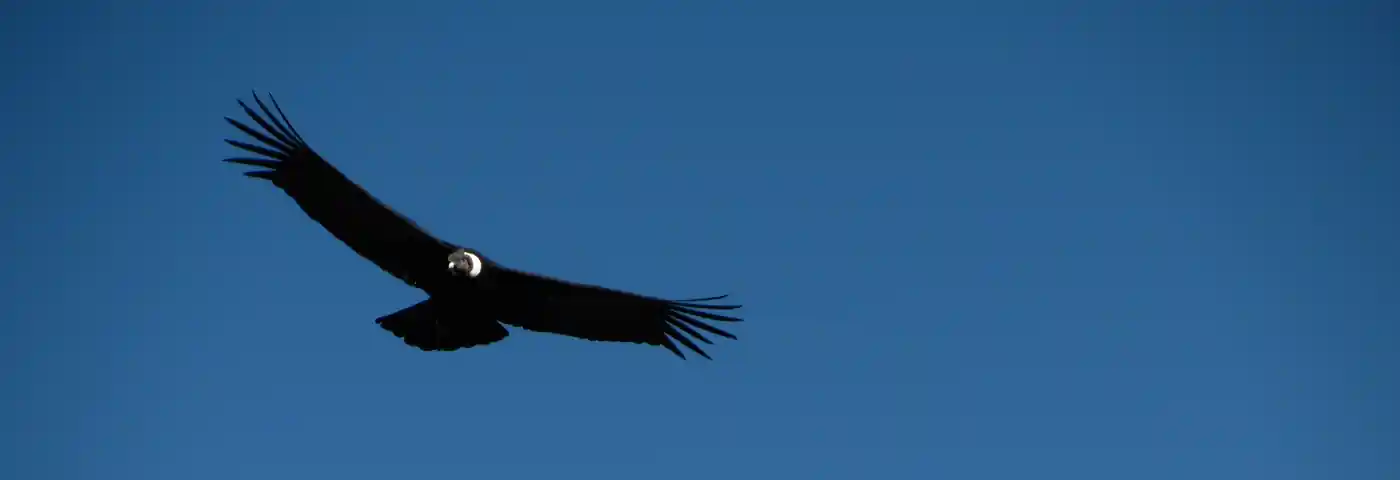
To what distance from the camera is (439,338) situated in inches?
1037

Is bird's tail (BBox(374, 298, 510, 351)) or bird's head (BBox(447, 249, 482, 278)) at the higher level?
bird's head (BBox(447, 249, 482, 278))

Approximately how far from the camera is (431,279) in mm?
26562

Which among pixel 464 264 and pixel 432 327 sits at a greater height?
pixel 464 264

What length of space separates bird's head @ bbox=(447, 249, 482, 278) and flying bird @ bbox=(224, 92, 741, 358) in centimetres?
2

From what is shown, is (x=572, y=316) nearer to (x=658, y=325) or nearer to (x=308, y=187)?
(x=658, y=325)

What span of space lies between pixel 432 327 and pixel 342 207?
2.03 metres

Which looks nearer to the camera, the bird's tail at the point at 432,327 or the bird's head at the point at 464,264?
the bird's head at the point at 464,264

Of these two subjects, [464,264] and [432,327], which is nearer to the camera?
[464,264]

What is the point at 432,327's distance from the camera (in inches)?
1038

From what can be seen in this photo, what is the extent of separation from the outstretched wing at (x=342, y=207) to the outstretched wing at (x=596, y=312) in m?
1.10

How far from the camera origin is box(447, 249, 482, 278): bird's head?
25598 millimetres

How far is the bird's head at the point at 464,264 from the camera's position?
25598mm

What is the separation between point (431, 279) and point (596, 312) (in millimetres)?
2299

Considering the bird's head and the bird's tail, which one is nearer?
the bird's head
